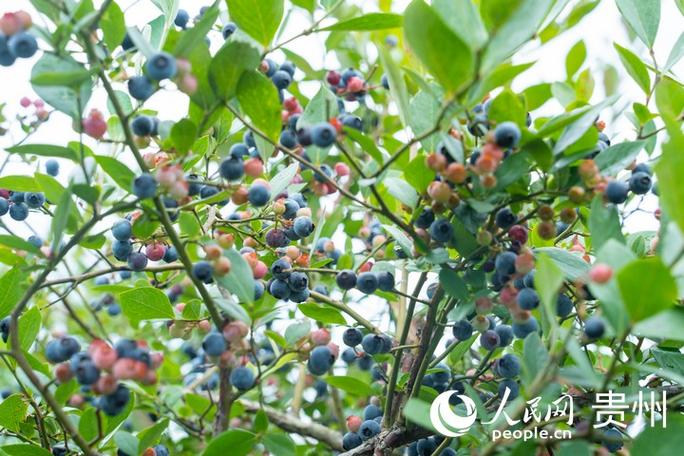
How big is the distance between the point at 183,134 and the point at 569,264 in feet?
1.86

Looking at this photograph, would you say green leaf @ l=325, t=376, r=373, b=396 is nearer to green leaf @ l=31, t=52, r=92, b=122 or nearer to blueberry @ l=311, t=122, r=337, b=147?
blueberry @ l=311, t=122, r=337, b=147

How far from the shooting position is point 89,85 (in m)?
1.03

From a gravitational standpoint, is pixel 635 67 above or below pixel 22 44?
below

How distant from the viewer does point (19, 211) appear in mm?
1503

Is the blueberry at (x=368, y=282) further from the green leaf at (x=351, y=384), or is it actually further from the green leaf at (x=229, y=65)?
the green leaf at (x=229, y=65)

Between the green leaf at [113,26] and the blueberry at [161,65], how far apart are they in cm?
21

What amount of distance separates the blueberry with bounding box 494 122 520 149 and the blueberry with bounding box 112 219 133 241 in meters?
0.61

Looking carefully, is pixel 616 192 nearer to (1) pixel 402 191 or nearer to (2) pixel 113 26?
(1) pixel 402 191

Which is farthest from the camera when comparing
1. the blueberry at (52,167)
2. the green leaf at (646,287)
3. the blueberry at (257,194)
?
the blueberry at (52,167)

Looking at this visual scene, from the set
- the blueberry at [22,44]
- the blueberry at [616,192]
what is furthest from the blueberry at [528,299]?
the blueberry at [22,44]

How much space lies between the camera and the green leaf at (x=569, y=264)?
1107mm

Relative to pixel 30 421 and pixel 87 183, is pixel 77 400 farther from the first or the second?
pixel 87 183

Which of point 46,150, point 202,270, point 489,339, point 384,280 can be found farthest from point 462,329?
point 46,150

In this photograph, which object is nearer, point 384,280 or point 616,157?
point 616,157
